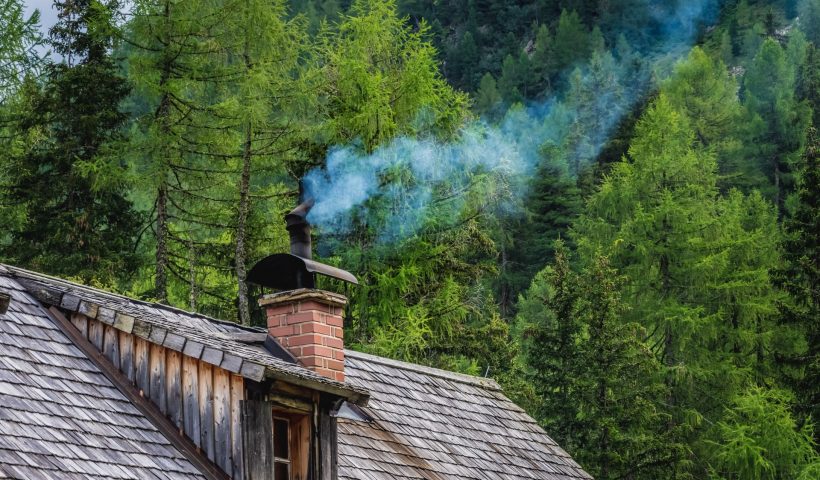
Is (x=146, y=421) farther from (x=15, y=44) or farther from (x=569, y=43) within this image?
(x=569, y=43)

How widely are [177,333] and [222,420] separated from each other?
0.86 m

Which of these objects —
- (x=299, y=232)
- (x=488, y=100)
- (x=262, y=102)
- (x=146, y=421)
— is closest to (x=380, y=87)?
(x=262, y=102)

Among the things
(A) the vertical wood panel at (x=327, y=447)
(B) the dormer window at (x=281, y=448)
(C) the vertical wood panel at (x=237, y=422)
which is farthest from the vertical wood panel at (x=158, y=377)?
(A) the vertical wood panel at (x=327, y=447)

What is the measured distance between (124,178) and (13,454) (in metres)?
19.3

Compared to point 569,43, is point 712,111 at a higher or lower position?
lower

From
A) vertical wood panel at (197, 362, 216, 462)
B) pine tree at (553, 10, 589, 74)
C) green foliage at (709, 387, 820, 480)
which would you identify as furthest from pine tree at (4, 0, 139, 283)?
pine tree at (553, 10, 589, 74)

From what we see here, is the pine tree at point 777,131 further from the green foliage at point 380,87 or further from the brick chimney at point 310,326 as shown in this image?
the brick chimney at point 310,326

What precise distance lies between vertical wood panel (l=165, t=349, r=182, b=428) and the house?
0.01 meters

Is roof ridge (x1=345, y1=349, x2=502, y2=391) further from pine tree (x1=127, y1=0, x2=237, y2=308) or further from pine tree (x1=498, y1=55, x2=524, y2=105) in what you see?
pine tree (x1=498, y1=55, x2=524, y2=105)

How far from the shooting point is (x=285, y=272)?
45.9 feet

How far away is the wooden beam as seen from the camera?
38.6 ft

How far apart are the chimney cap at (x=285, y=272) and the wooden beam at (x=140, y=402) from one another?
1.95 metres

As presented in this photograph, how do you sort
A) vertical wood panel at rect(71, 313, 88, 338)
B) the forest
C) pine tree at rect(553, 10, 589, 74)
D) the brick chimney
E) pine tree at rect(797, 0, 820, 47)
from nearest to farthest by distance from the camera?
vertical wood panel at rect(71, 313, 88, 338)
the brick chimney
the forest
pine tree at rect(797, 0, 820, 47)
pine tree at rect(553, 10, 589, 74)

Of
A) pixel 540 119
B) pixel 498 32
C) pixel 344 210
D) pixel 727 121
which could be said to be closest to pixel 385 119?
pixel 344 210
